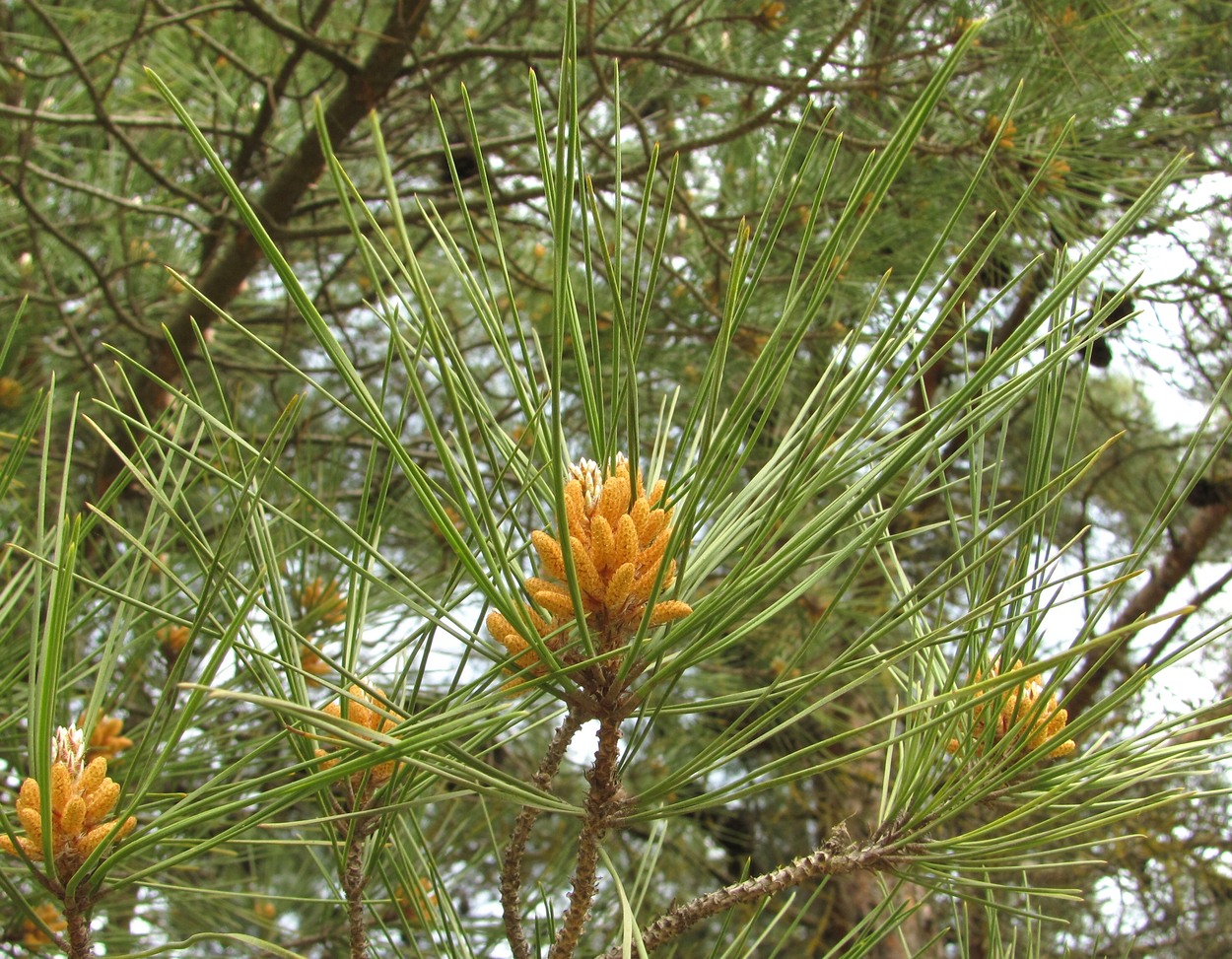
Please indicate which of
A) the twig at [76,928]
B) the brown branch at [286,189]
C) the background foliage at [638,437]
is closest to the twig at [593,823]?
the background foliage at [638,437]

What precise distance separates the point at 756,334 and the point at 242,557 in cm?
76

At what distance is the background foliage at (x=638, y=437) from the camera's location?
0.37 metres

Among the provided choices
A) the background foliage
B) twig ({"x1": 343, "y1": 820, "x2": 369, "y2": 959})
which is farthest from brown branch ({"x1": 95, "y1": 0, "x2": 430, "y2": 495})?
twig ({"x1": 343, "y1": 820, "x2": 369, "y2": 959})

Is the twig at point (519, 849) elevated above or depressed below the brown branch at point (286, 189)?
below

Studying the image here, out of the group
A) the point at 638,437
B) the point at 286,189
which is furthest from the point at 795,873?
the point at 286,189

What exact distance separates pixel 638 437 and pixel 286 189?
1.15m

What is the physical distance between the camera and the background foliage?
0.37 meters

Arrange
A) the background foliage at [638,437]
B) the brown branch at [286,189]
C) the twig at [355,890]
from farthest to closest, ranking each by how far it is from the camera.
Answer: the brown branch at [286,189]
the twig at [355,890]
the background foliage at [638,437]

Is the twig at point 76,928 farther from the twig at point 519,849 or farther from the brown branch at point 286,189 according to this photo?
the brown branch at point 286,189

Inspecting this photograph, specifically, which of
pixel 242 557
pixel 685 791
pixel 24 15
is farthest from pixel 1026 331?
pixel 24 15

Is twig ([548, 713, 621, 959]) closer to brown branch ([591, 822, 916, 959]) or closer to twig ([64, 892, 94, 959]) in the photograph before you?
brown branch ([591, 822, 916, 959])

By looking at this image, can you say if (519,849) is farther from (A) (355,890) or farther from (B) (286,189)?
(B) (286,189)

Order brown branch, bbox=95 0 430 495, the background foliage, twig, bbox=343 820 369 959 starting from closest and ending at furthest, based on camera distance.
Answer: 1. the background foliage
2. twig, bbox=343 820 369 959
3. brown branch, bbox=95 0 430 495

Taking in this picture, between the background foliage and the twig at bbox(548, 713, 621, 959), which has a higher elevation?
the background foliage
